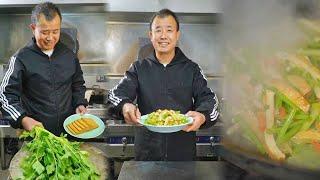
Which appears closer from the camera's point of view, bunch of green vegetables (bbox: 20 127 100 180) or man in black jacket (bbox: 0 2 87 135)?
bunch of green vegetables (bbox: 20 127 100 180)

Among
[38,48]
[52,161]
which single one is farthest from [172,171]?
[38,48]

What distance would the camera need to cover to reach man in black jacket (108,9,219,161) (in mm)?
1975

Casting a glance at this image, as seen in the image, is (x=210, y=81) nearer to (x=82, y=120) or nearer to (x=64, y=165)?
(x=82, y=120)

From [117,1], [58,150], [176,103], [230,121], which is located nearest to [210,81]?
[117,1]

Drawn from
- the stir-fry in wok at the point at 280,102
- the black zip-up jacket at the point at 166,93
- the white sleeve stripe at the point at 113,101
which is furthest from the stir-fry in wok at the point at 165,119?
the stir-fry in wok at the point at 280,102

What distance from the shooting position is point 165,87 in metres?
2.01

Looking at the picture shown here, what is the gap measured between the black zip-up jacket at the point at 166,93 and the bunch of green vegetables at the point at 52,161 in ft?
2.81

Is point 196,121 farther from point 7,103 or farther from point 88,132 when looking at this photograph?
point 7,103

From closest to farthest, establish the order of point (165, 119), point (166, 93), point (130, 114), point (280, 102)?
point (280, 102)
point (165, 119)
point (130, 114)
point (166, 93)

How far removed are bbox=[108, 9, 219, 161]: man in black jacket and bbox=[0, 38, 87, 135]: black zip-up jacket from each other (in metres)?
0.56

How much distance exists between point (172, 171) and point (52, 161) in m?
0.34

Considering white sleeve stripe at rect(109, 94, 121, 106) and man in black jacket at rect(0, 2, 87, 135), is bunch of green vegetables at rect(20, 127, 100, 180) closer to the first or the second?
white sleeve stripe at rect(109, 94, 121, 106)

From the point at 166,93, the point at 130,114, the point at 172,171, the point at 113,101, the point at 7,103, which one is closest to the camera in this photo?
the point at 172,171

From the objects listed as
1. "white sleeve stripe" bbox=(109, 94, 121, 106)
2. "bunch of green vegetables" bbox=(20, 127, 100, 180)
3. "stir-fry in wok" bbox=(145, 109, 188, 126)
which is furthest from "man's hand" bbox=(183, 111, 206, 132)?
"bunch of green vegetables" bbox=(20, 127, 100, 180)
